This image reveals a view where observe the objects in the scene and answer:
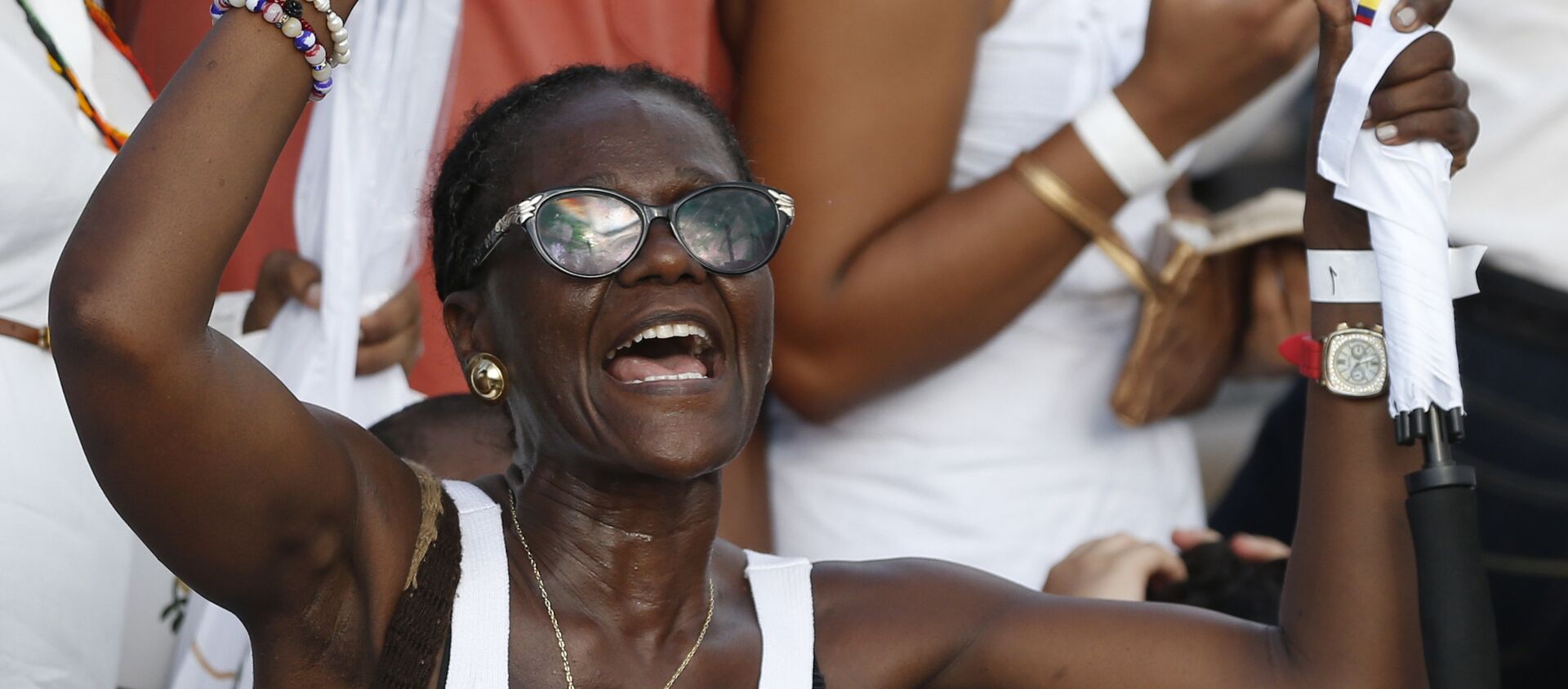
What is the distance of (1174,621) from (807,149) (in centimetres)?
89

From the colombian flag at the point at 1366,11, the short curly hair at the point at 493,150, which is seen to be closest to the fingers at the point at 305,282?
the short curly hair at the point at 493,150

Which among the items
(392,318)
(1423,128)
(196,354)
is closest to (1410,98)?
(1423,128)

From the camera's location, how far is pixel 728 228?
1929 millimetres

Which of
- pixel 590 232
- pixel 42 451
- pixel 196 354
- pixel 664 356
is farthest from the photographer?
pixel 42 451

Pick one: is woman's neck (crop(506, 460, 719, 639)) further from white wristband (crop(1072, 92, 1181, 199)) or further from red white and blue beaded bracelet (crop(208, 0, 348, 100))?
white wristband (crop(1072, 92, 1181, 199))

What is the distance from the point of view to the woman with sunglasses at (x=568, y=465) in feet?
5.24

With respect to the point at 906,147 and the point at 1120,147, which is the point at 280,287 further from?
the point at 1120,147

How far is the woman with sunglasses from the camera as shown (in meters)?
1.60

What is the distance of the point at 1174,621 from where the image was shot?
2197mm

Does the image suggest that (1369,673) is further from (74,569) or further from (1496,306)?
(74,569)

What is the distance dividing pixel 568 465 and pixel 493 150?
0.37 meters

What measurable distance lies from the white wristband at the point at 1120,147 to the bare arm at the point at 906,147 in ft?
0.06

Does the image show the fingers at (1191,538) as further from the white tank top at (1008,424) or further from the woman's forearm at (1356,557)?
the woman's forearm at (1356,557)

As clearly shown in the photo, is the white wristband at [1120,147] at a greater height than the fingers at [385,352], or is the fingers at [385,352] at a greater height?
the white wristband at [1120,147]
